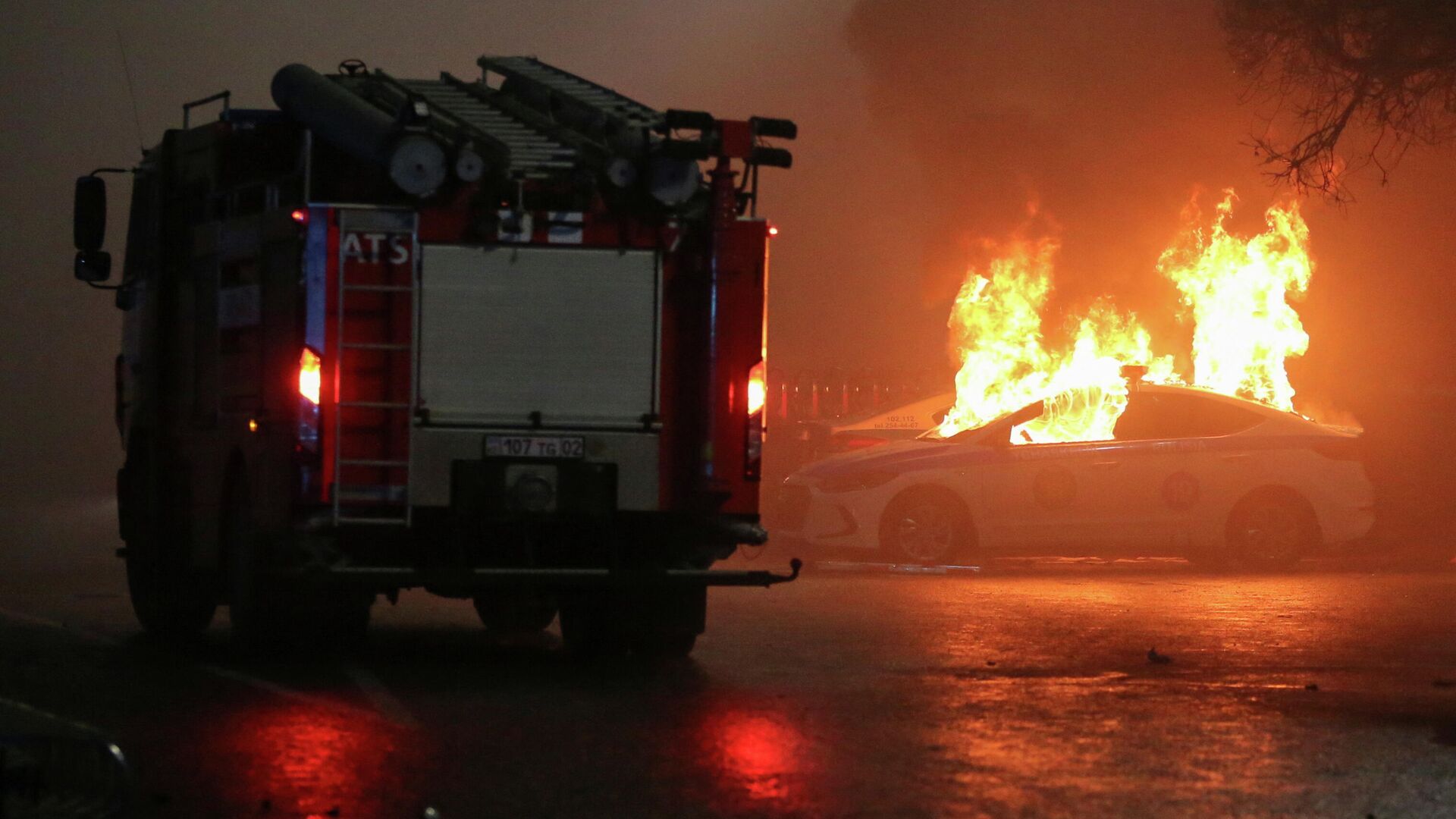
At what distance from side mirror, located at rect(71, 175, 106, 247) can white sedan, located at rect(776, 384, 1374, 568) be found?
7.18 m

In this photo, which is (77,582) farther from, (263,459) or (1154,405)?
(1154,405)

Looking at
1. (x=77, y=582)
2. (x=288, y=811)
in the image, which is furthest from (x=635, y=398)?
(x=77, y=582)

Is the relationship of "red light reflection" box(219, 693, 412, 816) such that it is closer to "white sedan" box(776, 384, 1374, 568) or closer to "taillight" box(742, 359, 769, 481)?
"taillight" box(742, 359, 769, 481)

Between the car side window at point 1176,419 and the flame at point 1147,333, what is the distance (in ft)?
8.76

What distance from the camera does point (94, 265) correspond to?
12.3 m

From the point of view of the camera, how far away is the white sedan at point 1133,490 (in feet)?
54.9

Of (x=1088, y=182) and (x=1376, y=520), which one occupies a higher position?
(x=1088, y=182)

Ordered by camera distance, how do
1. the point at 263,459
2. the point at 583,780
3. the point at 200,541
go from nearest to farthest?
the point at 583,780 → the point at 263,459 → the point at 200,541

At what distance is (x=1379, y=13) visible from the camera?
16.2 meters

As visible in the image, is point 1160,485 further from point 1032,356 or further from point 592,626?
point 592,626

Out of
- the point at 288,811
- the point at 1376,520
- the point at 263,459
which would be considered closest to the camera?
the point at 288,811

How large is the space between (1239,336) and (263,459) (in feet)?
50.0

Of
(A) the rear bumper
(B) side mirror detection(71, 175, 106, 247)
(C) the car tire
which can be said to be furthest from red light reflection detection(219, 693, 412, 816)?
(C) the car tire

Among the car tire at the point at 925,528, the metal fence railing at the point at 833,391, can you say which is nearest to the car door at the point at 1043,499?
the car tire at the point at 925,528
